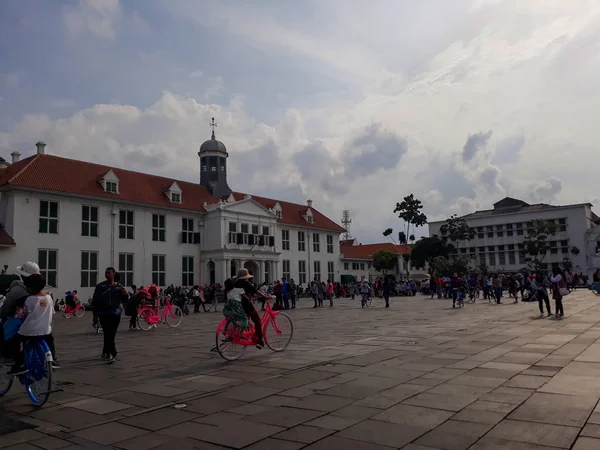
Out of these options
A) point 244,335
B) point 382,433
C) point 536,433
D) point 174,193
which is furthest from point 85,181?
point 536,433

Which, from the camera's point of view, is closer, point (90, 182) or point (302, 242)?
point (90, 182)

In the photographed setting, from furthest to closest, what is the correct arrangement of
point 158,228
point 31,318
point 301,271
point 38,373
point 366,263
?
point 366,263 → point 301,271 → point 158,228 → point 31,318 → point 38,373

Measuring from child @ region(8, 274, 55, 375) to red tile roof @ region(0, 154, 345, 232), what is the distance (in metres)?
28.8

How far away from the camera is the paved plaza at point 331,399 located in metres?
4.73

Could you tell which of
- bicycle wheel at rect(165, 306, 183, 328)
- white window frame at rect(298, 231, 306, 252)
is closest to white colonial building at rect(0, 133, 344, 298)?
white window frame at rect(298, 231, 306, 252)

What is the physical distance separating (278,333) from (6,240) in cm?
2729

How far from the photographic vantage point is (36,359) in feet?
21.0

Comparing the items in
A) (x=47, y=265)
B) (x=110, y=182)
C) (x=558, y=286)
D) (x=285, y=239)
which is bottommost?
(x=558, y=286)

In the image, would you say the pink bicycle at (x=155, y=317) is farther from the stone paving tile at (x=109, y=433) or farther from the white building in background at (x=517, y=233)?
the white building in background at (x=517, y=233)

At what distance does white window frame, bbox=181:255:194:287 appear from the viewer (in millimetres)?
43031

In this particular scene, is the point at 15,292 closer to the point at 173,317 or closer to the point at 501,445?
the point at 501,445

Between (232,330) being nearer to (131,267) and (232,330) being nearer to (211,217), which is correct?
(131,267)

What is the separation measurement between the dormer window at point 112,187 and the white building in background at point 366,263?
29409mm

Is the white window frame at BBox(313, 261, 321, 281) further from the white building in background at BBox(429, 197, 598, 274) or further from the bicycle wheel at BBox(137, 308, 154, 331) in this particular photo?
the bicycle wheel at BBox(137, 308, 154, 331)
